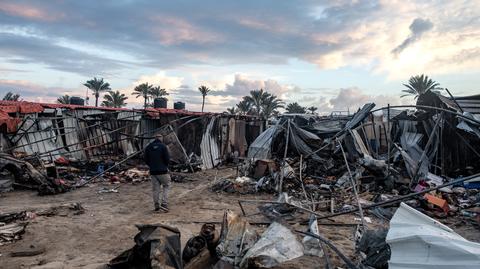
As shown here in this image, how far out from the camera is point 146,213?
28.2ft

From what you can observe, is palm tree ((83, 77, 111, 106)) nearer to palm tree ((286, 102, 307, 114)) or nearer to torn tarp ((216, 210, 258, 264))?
palm tree ((286, 102, 307, 114))

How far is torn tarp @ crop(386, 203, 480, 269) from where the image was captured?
307 cm

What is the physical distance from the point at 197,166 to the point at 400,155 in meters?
7.91

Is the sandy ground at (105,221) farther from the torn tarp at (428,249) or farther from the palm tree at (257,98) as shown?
the palm tree at (257,98)

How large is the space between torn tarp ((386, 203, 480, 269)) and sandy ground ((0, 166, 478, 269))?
194cm

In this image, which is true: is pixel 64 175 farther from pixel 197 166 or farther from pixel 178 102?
pixel 178 102

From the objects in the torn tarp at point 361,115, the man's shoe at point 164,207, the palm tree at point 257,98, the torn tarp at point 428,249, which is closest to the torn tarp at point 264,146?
the torn tarp at point 361,115

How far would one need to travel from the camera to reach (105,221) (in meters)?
7.77

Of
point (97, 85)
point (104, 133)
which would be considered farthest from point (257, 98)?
point (104, 133)

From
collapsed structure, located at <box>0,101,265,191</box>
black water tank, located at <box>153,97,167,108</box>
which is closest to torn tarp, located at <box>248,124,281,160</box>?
collapsed structure, located at <box>0,101,265,191</box>

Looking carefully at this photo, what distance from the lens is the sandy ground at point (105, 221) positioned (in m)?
5.57

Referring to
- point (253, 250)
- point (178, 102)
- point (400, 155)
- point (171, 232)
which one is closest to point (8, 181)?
point (171, 232)

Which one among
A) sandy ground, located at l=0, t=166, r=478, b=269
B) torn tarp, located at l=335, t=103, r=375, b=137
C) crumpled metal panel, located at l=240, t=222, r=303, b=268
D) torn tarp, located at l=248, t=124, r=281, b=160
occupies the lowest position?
sandy ground, located at l=0, t=166, r=478, b=269

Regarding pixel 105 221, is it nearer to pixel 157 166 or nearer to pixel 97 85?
pixel 157 166
